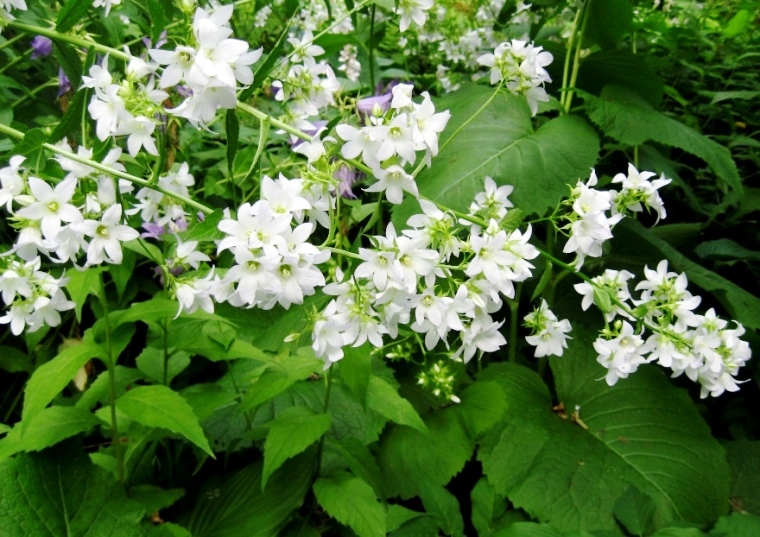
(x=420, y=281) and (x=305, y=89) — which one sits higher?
(x=305, y=89)

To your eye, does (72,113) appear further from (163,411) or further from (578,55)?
(578,55)

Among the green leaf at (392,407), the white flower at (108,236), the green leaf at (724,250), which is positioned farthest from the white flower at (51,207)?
the green leaf at (724,250)

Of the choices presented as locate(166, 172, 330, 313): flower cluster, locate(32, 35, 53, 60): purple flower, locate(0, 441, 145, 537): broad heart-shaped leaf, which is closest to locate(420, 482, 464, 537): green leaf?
locate(0, 441, 145, 537): broad heart-shaped leaf

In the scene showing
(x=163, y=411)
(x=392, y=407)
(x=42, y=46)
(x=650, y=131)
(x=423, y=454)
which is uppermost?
(x=42, y=46)

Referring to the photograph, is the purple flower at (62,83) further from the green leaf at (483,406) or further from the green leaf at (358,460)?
the green leaf at (483,406)

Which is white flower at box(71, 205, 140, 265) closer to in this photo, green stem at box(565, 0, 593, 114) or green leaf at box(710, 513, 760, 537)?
green leaf at box(710, 513, 760, 537)

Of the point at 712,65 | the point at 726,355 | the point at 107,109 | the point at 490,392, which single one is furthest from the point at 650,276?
the point at 712,65

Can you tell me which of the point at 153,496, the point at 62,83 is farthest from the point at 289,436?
the point at 62,83
